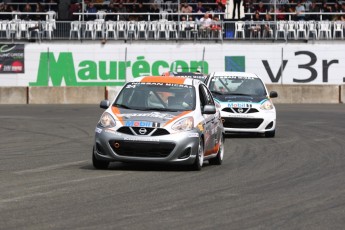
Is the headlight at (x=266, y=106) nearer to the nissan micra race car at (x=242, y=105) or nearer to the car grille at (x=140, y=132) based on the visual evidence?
the nissan micra race car at (x=242, y=105)

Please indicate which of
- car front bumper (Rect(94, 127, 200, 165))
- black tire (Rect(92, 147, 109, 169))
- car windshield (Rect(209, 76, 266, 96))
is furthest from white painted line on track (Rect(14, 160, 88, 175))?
car windshield (Rect(209, 76, 266, 96))

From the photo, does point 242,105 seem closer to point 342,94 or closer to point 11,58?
point 342,94

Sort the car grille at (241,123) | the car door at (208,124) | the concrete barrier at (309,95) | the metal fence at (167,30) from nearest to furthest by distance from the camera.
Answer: the car door at (208,124) < the car grille at (241,123) < the concrete barrier at (309,95) < the metal fence at (167,30)

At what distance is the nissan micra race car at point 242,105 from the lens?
24094mm

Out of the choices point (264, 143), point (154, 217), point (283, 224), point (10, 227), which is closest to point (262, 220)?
point (283, 224)

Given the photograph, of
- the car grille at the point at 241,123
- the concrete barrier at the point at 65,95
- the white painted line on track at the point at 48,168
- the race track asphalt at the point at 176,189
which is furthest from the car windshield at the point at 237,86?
the concrete barrier at the point at 65,95

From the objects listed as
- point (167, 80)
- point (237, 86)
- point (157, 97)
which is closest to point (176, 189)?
point (157, 97)

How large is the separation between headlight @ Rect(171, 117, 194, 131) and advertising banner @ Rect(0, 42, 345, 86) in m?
29.4

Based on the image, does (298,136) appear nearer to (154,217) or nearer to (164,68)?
(154,217)

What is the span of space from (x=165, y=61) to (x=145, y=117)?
3028cm

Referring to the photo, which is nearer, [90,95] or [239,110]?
[239,110]

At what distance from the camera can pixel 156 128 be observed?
1507 centimetres

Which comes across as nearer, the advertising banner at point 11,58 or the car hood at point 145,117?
the car hood at point 145,117

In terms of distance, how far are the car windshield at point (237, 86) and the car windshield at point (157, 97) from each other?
848 centimetres
